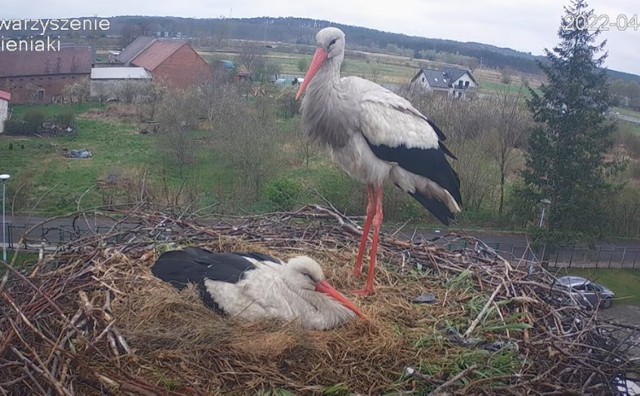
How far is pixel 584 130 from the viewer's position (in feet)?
38.0

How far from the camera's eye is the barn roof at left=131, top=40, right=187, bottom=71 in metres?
26.8

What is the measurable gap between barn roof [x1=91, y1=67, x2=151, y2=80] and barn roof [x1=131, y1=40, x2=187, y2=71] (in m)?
0.54

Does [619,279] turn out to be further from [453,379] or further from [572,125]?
[453,379]

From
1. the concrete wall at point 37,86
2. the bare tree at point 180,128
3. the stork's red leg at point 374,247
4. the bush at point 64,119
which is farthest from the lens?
the concrete wall at point 37,86

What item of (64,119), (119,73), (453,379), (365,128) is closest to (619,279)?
(365,128)

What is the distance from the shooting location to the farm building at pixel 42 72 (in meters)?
18.2

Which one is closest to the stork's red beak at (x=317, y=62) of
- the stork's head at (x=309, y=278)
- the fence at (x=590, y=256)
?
the stork's head at (x=309, y=278)

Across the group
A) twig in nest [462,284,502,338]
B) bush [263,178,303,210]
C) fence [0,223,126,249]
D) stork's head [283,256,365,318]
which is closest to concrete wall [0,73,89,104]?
fence [0,223,126,249]

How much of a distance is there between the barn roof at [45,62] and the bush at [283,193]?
1086cm

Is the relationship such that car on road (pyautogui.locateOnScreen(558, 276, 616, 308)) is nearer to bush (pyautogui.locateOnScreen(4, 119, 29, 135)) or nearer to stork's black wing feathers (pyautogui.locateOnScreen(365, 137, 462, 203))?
stork's black wing feathers (pyautogui.locateOnScreen(365, 137, 462, 203))

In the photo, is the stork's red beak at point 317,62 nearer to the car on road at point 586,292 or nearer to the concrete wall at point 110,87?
the car on road at point 586,292

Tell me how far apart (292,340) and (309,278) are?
40cm

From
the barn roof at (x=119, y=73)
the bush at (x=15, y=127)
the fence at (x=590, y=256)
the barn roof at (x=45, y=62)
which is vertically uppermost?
the barn roof at (x=45, y=62)

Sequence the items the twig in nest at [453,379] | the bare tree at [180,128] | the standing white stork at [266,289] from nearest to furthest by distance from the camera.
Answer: the twig in nest at [453,379], the standing white stork at [266,289], the bare tree at [180,128]
